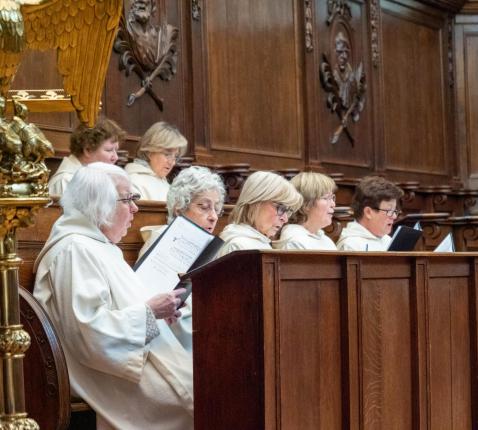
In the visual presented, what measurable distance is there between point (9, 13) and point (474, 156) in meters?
9.85

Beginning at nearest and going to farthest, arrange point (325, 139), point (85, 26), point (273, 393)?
point (85, 26), point (273, 393), point (325, 139)

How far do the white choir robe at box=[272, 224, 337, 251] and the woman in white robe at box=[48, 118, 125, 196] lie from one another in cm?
95

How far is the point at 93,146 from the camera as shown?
5.60m

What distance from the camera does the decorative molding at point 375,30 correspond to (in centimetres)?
1062

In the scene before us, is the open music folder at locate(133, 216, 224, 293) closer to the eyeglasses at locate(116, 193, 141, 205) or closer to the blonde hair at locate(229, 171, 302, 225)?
the eyeglasses at locate(116, 193, 141, 205)

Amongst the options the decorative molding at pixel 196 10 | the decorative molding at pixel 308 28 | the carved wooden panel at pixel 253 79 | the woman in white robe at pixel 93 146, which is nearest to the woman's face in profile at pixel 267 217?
the woman in white robe at pixel 93 146

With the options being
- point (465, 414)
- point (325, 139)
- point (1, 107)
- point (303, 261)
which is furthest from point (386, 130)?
point (1, 107)

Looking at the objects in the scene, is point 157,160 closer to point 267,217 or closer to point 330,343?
point 267,217

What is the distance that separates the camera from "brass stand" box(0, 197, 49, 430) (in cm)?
271

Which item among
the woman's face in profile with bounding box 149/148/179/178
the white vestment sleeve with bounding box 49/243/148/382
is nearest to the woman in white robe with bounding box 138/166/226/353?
the white vestment sleeve with bounding box 49/243/148/382

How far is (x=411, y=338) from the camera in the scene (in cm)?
421

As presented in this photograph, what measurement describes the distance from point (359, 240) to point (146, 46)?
2.20 metres

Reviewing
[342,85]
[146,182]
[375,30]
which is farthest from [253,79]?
[146,182]

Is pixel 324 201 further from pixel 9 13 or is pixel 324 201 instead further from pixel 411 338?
pixel 9 13
